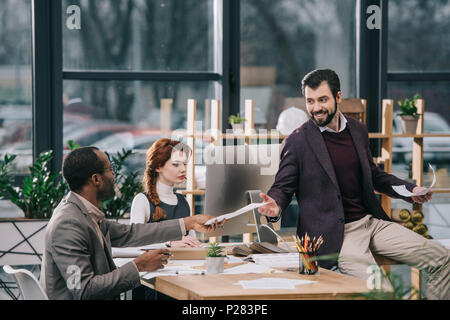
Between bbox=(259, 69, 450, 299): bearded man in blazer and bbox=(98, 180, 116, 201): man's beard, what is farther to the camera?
bbox=(259, 69, 450, 299): bearded man in blazer

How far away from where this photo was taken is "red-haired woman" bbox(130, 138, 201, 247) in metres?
4.13

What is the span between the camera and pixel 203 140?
582cm

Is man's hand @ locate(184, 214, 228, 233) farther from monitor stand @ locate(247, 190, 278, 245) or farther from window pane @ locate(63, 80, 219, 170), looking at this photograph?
window pane @ locate(63, 80, 219, 170)

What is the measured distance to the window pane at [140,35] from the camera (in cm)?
566

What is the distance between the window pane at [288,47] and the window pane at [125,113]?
1.76 ft

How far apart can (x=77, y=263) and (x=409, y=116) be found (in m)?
3.68

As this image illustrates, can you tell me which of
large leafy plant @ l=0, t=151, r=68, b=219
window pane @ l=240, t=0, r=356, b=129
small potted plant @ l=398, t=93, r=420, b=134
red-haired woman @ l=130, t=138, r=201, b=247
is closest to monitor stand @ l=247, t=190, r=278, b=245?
red-haired woman @ l=130, t=138, r=201, b=247

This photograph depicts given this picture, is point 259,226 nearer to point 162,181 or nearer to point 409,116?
point 162,181

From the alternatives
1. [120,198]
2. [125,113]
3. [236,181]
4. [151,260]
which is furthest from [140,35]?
[151,260]

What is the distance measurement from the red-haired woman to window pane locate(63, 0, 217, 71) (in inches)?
69.4

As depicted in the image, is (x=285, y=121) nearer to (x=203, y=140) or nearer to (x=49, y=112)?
(x=203, y=140)

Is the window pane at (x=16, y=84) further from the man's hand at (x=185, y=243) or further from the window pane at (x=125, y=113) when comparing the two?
the man's hand at (x=185, y=243)

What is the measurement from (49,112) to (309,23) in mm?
2354
